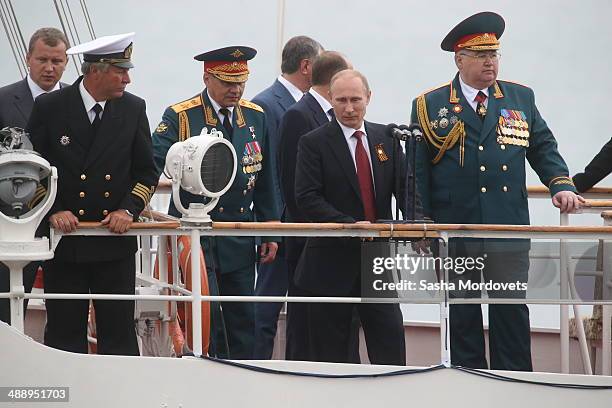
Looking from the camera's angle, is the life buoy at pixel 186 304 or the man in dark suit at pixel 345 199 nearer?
the man in dark suit at pixel 345 199

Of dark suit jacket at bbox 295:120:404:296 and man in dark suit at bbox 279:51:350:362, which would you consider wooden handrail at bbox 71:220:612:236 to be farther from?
man in dark suit at bbox 279:51:350:362

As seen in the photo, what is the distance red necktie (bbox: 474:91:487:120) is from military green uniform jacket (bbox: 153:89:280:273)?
1039 mm

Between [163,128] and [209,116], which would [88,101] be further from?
[209,116]

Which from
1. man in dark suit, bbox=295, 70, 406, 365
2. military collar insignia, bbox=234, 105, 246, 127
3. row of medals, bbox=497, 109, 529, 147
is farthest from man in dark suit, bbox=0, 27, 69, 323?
row of medals, bbox=497, 109, 529, 147

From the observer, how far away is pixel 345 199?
234 inches

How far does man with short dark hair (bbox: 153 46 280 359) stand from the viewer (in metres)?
6.43

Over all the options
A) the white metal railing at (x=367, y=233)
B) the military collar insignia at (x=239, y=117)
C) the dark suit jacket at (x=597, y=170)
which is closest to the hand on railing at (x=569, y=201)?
the dark suit jacket at (x=597, y=170)

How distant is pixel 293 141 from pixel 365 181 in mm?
630

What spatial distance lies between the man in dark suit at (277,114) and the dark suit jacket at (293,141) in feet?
1.24

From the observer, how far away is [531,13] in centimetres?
920

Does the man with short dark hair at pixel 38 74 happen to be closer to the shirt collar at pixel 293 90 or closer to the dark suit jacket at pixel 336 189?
the shirt collar at pixel 293 90

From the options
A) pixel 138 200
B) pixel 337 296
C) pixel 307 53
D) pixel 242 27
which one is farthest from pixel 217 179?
pixel 242 27

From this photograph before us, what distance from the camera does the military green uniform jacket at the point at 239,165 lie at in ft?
21.1

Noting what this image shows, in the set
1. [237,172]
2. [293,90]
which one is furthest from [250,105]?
[293,90]
